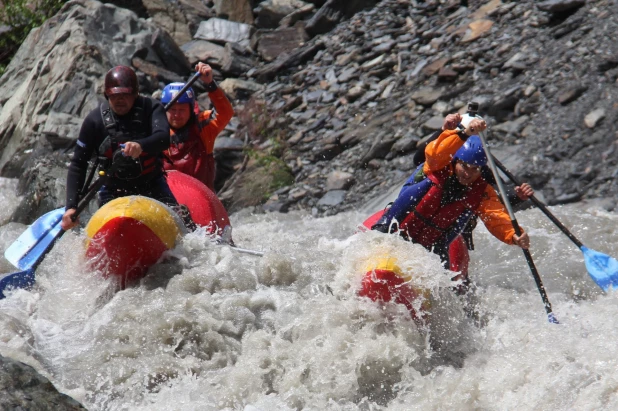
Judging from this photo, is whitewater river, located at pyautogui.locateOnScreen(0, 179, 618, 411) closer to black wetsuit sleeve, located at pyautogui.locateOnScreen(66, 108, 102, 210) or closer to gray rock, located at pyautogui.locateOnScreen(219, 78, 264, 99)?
black wetsuit sleeve, located at pyautogui.locateOnScreen(66, 108, 102, 210)

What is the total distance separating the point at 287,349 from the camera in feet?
15.6

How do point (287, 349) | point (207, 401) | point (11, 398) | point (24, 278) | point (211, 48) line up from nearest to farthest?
1. point (11, 398)
2. point (207, 401)
3. point (287, 349)
4. point (24, 278)
5. point (211, 48)

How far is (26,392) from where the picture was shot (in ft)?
11.5

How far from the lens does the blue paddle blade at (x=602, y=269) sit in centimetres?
536

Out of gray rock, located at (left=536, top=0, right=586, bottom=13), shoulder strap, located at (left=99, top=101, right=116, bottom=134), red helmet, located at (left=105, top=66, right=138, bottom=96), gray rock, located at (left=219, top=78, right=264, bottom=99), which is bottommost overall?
gray rock, located at (left=219, top=78, right=264, bottom=99)

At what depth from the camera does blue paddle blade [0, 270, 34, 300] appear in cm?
532

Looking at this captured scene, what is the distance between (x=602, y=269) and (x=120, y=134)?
11.0 ft

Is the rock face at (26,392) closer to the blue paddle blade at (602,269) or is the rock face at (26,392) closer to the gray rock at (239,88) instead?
the blue paddle blade at (602,269)

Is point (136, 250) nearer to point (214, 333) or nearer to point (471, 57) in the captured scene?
point (214, 333)

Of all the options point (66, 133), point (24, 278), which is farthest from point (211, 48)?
point (24, 278)

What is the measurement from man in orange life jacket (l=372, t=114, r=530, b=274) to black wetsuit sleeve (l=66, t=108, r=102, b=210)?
1.96 metres

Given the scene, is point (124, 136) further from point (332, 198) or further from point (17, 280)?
point (332, 198)

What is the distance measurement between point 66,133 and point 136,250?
173 inches

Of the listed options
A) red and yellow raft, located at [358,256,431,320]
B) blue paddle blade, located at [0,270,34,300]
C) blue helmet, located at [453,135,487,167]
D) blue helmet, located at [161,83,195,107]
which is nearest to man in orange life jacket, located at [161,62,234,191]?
blue helmet, located at [161,83,195,107]
